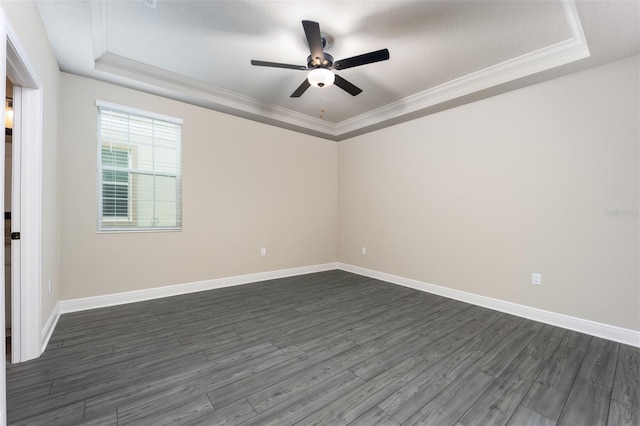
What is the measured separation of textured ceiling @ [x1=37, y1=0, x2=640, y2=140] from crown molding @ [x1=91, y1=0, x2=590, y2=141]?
1cm

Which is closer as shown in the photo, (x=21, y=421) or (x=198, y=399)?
(x=21, y=421)

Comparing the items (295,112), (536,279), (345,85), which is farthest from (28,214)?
(536,279)

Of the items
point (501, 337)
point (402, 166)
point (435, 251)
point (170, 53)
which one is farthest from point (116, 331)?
point (402, 166)

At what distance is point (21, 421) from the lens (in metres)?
1.46

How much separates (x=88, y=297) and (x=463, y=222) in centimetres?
469

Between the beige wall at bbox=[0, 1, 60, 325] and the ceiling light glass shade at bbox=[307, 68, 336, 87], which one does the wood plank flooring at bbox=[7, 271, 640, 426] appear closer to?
the beige wall at bbox=[0, 1, 60, 325]

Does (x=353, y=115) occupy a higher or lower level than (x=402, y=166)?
higher

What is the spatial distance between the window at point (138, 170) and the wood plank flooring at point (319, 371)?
1.11 m

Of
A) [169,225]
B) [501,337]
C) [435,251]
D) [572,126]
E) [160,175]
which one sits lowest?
[501,337]

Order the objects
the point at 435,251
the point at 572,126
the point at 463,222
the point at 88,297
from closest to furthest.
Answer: the point at 572,126
the point at 88,297
the point at 463,222
the point at 435,251

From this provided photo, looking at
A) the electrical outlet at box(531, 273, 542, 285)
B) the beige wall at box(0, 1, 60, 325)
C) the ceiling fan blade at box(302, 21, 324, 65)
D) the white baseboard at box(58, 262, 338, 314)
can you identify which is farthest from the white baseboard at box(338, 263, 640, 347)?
the beige wall at box(0, 1, 60, 325)

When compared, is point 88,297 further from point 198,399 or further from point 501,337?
point 501,337

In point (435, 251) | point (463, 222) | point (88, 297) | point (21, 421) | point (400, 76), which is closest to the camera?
point (21, 421)

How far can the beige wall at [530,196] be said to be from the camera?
8.32ft
